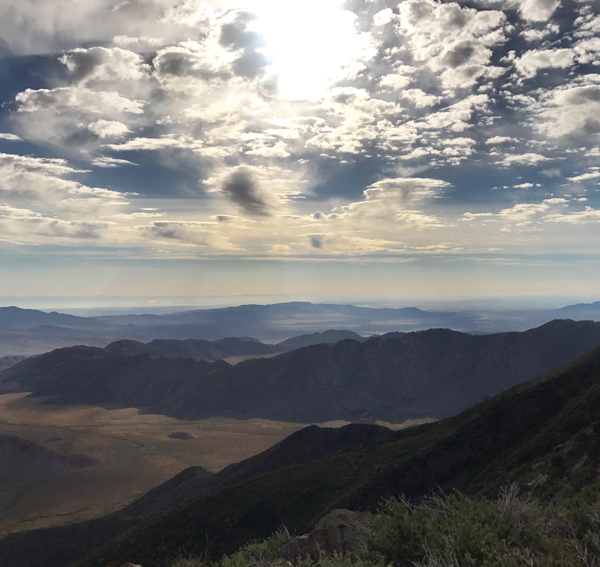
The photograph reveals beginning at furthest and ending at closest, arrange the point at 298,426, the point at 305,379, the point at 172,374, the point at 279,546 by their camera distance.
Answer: the point at 172,374
the point at 305,379
the point at 298,426
the point at 279,546

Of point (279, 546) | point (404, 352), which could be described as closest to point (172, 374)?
point (404, 352)

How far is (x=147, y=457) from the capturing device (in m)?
106

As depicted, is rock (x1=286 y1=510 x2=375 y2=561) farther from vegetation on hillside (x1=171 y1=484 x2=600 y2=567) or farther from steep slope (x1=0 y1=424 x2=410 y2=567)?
steep slope (x1=0 y1=424 x2=410 y2=567)

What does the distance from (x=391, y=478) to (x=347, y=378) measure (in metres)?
131

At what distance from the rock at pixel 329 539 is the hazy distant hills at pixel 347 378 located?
402ft

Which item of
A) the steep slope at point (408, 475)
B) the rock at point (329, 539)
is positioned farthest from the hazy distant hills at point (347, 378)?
the rock at point (329, 539)

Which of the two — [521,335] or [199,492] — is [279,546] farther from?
[521,335]

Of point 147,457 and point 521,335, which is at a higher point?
point 521,335

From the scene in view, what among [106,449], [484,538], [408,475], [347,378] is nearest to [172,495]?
[408,475]

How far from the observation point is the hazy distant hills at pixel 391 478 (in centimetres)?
3033

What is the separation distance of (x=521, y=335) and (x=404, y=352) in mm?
44222

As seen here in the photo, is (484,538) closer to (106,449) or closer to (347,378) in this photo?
(106,449)

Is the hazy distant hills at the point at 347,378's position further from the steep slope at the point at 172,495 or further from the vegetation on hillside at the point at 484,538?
the vegetation on hillside at the point at 484,538

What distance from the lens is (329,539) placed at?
21297 mm
